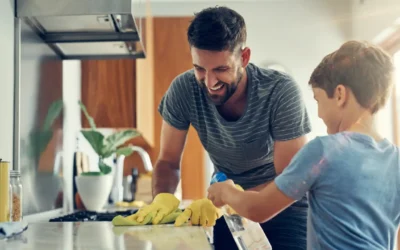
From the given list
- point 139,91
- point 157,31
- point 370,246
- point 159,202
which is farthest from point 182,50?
point 370,246

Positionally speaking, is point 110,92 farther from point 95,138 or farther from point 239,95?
point 239,95

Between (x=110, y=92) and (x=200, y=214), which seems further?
(x=110, y=92)

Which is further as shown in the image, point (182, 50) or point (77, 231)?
point (182, 50)

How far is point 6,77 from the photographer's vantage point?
151 cm

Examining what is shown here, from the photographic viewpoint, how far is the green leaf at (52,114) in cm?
201

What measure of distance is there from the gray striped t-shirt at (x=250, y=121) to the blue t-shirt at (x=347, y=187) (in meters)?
0.38

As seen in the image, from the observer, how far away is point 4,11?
4.89 feet

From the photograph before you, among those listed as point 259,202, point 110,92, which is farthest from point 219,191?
point 110,92

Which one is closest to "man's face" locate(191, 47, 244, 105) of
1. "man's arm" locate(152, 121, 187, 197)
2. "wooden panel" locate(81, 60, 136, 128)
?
"man's arm" locate(152, 121, 187, 197)

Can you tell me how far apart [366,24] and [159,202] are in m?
3.10

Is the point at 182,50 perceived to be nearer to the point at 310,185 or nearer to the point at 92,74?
the point at 92,74

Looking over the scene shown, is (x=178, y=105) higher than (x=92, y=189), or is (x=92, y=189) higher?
(x=178, y=105)

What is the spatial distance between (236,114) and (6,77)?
0.66 m

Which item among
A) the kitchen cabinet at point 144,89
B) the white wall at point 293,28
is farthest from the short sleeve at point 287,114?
the white wall at point 293,28
